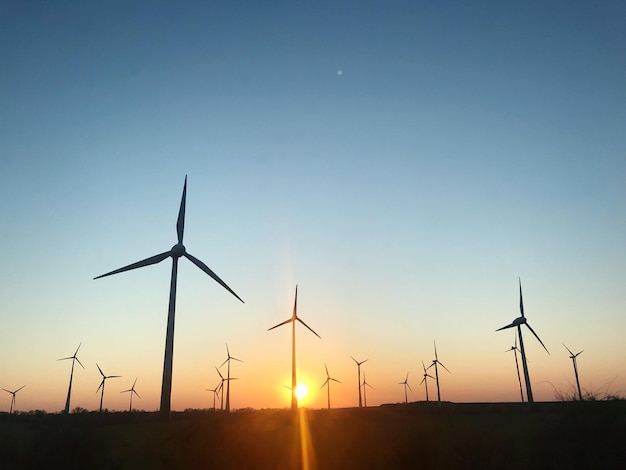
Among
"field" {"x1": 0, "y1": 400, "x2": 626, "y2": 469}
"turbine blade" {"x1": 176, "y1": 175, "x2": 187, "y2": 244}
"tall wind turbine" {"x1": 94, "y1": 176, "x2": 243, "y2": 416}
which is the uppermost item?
"turbine blade" {"x1": 176, "y1": 175, "x2": 187, "y2": 244}

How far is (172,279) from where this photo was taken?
6238 cm

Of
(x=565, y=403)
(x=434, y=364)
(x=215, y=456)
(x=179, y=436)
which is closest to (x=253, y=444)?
(x=215, y=456)

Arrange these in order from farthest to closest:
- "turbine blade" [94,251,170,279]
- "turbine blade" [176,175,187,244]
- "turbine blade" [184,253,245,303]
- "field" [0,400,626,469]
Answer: "turbine blade" [176,175,187,244] < "turbine blade" [184,253,245,303] < "turbine blade" [94,251,170,279] < "field" [0,400,626,469]

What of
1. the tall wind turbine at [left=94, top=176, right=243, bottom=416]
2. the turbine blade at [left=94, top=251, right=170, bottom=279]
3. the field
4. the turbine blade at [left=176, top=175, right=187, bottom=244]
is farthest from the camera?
the turbine blade at [left=176, top=175, right=187, bottom=244]

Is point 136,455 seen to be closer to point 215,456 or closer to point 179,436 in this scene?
point 179,436

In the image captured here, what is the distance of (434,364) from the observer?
150625 millimetres

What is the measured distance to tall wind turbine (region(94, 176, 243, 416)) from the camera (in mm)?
54219

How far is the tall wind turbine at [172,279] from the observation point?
54219 mm

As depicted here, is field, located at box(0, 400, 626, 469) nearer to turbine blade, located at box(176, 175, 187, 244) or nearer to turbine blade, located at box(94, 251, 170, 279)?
turbine blade, located at box(94, 251, 170, 279)

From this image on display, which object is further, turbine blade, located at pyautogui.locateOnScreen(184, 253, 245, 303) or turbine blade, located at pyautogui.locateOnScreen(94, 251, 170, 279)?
turbine blade, located at pyautogui.locateOnScreen(184, 253, 245, 303)

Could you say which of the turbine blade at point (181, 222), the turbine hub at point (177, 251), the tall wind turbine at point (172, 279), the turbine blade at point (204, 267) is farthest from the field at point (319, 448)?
the turbine blade at point (181, 222)

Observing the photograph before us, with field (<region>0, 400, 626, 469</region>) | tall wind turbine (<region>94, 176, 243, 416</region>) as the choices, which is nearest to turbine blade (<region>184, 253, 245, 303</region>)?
tall wind turbine (<region>94, 176, 243, 416</region>)

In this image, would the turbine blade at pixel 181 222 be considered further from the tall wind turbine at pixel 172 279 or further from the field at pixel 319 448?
the field at pixel 319 448

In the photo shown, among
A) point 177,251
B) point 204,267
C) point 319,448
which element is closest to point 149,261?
point 177,251
